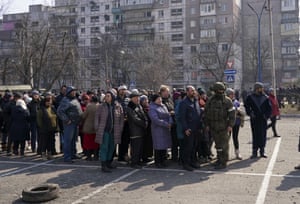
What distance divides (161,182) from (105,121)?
81.6 inches

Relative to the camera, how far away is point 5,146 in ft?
38.7

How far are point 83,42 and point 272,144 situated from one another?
7457 cm

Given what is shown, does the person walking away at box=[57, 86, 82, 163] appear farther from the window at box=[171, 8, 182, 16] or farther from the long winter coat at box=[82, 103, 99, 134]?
the window at box=[171, 8, 182, 16]

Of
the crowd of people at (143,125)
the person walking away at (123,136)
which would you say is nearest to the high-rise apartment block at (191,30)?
the crowd of people at (143,125)

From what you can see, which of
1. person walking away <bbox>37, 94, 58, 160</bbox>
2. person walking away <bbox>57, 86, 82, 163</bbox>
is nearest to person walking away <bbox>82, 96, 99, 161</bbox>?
person walking away <bbox>57, 86, 82, 163</bbox>

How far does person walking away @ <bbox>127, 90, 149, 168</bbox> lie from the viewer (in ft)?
29.1

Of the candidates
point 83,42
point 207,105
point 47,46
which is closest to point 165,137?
point 207,105

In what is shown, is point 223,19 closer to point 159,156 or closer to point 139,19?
point 139,19

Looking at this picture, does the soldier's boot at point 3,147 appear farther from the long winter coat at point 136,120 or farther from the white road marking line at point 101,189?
the white road marking line at point 101,189

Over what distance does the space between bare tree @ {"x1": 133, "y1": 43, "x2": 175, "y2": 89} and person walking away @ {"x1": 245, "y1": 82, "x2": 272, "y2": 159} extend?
39163mm

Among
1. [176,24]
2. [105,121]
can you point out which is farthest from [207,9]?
[105,121]

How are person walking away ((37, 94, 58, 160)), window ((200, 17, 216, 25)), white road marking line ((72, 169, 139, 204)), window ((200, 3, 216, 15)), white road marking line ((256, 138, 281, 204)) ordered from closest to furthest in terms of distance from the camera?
white road marking line ((256, 138, 281, 204)) → white road marking line ((72, 169, 139, 204)) → person walking away ((37, 94, 58, 160)) → window ((200, 17, 216, 25)) → window ((200, 3, 216, 15))

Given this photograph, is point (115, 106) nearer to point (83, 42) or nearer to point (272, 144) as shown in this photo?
point (272, 144)

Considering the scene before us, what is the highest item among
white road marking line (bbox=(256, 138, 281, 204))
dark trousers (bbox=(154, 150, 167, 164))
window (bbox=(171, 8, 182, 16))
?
window (bbox=(171, 8, 182, 16))
